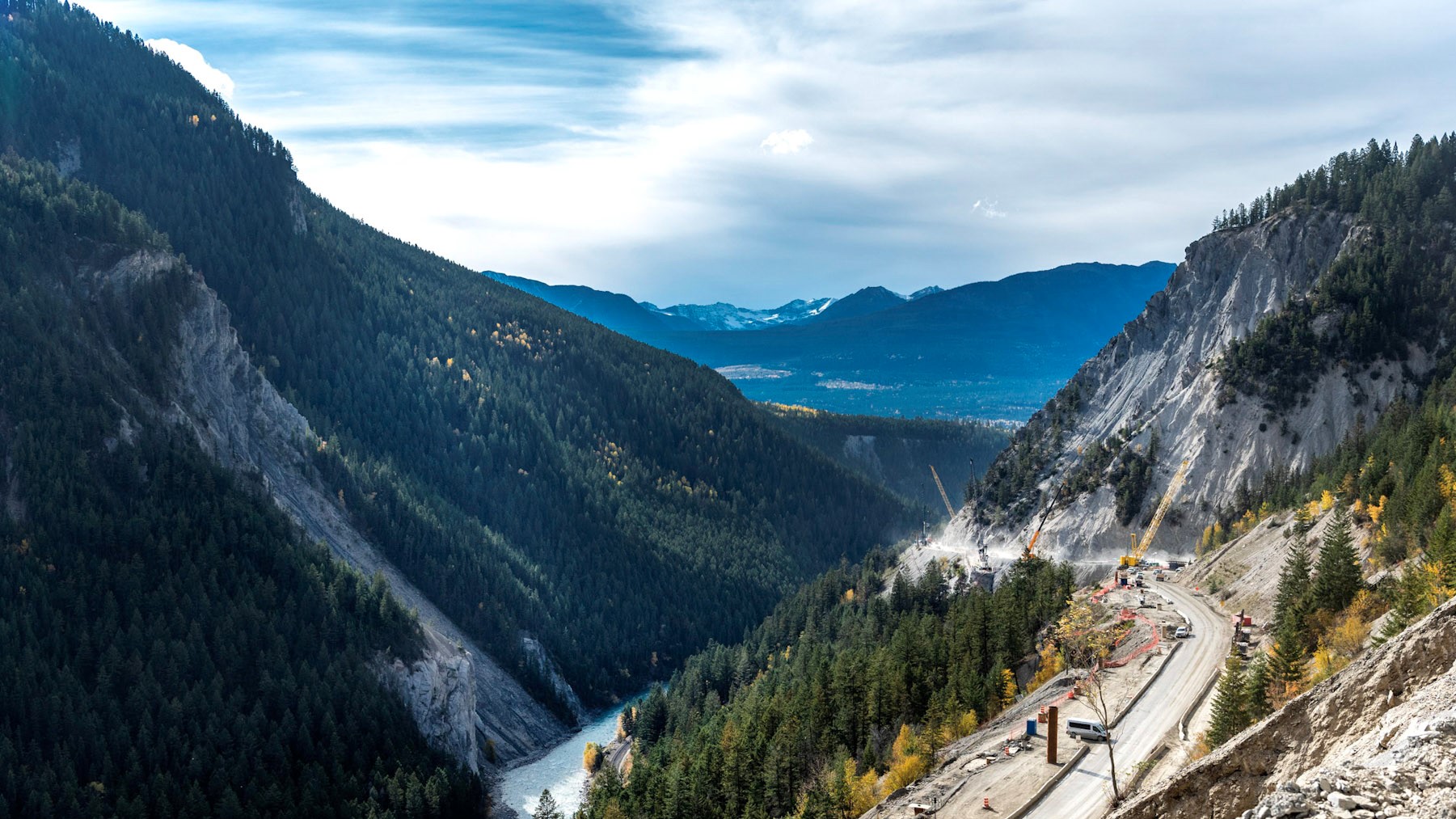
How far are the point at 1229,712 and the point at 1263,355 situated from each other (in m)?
109

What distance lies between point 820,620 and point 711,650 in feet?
66.6

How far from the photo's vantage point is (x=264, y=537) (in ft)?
441

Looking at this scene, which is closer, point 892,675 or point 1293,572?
point 1293,572

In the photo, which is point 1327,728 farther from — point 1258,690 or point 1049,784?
point 1258,690

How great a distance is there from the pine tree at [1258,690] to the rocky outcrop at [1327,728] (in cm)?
3005

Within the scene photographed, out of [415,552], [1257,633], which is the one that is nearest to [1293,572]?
[1257,633]

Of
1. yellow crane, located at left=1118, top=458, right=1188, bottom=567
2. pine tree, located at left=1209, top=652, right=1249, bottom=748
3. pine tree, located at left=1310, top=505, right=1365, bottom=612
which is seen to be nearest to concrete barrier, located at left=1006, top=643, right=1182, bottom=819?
pine tree, located at left=1209, top=652, right=1249, bottom=748

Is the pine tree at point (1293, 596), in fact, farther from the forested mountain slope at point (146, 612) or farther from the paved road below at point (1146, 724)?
the forested mountain slope at point (146, 612)

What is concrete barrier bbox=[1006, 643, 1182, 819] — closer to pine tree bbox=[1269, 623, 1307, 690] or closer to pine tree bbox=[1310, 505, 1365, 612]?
pine tree bbox=[1269, 623, 1307, 690]

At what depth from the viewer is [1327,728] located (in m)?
19.5

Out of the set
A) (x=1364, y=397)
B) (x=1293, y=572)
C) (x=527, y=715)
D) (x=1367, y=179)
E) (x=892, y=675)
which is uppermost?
(x=1367, y=179)

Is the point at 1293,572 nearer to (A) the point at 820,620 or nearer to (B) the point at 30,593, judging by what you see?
(A) the point at 820,620

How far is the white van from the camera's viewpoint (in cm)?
5700

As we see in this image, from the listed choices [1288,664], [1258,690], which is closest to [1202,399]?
[1288,664]
